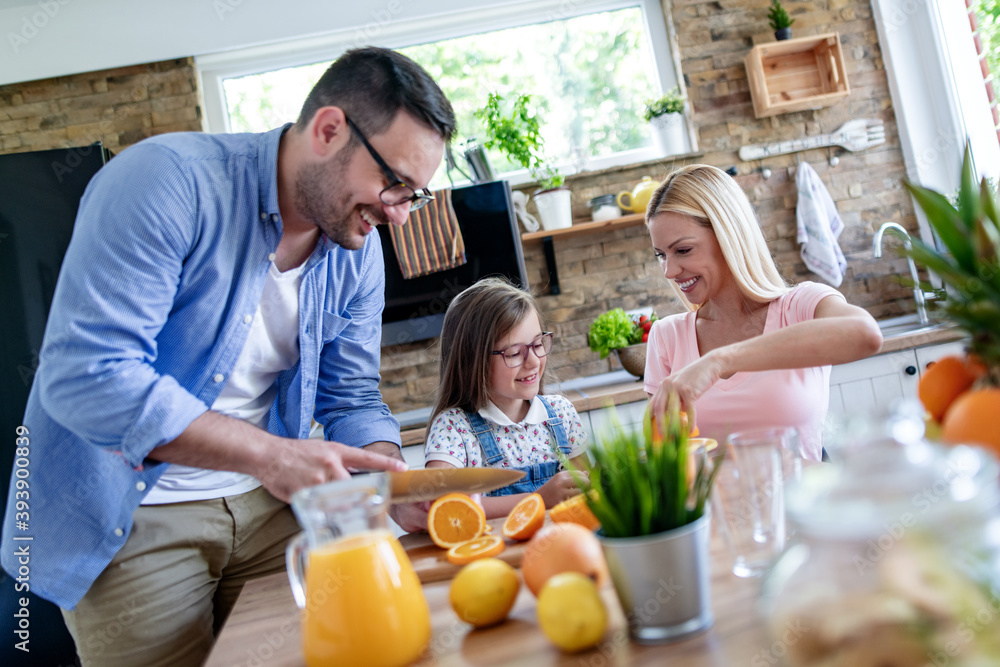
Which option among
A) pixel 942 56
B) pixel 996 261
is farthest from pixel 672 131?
pixel 996 261

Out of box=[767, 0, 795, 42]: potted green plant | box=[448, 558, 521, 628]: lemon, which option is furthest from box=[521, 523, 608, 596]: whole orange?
box=[767, 0, 795, 42]: potted green plant

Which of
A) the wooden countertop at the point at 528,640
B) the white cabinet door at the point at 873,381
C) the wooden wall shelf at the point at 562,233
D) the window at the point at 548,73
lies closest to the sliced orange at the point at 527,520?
the wooden countertop at the point at 528,640

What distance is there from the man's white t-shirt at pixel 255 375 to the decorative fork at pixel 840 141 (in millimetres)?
2599

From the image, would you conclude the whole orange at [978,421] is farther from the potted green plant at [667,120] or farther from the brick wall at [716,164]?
the potted green plant at [667,120]

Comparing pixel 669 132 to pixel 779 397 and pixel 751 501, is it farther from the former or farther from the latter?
pixel 751 501

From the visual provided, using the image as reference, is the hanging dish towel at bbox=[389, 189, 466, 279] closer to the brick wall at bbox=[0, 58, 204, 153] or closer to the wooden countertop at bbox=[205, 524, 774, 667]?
the brick wall at bbox=[0, 58, 204, 153]

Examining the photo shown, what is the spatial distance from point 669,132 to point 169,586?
109 inches

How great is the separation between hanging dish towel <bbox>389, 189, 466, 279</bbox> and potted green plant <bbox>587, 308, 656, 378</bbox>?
66cm

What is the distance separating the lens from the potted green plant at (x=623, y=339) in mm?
2875

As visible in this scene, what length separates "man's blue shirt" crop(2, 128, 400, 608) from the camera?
1100mm

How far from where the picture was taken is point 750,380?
174cm

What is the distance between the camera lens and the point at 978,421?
24.8 inches

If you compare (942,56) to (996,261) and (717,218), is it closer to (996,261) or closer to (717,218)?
(717,218)

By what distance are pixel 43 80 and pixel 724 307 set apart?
10.3 feet
